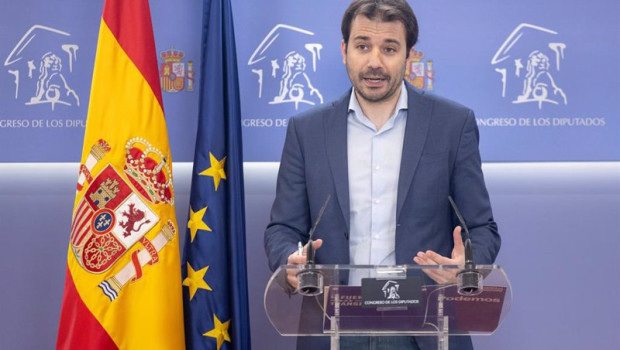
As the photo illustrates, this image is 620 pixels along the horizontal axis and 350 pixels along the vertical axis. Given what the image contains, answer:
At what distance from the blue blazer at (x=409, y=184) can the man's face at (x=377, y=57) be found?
13 cm

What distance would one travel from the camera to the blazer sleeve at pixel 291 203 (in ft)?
11.0

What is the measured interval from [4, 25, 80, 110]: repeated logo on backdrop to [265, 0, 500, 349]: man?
146 centimetres

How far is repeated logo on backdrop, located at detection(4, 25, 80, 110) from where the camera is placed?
436 centimetres

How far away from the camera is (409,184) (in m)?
3.33

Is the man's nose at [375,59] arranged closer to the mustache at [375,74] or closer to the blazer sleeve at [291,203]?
the mustache at [375,74]

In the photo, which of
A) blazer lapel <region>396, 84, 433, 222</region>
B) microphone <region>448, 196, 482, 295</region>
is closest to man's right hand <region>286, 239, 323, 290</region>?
microphone <region>448, 196, 482, 295</region>

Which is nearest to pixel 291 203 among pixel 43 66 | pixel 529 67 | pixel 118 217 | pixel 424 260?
pixel 118 217

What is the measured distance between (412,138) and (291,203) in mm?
578

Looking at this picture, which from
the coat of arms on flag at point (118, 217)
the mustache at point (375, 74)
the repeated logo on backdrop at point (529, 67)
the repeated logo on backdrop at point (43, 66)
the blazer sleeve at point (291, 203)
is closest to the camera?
the blazer sleeve at point (291, 203)

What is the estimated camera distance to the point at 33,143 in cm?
434

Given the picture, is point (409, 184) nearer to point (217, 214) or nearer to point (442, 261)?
point (442, 261)

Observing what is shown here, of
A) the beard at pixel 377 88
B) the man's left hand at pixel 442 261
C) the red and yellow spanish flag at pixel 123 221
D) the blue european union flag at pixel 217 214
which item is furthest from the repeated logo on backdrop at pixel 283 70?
the man's left hand at pixel 442 261

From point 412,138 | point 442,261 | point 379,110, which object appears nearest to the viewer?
point 442,261

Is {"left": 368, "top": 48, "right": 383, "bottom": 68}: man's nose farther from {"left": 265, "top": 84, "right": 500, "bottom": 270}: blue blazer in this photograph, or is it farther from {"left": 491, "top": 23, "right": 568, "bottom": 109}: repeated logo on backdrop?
{"left": 491, "top": 23, "right": 568, "bottom": 109}: repeated logo on backdrop
